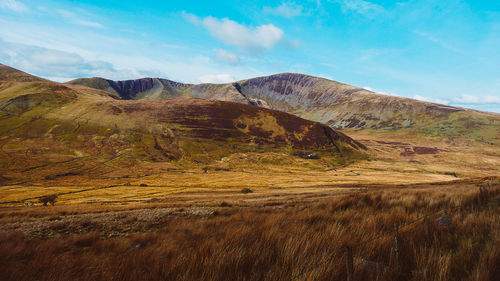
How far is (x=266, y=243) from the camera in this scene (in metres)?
3.34

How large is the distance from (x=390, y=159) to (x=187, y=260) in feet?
352

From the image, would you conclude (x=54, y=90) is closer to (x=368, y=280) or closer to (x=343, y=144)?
(x=343, y=144)

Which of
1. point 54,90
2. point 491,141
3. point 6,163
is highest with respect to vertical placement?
point 54,90

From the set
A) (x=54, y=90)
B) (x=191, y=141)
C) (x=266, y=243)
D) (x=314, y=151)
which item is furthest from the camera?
(x=54, y=90)

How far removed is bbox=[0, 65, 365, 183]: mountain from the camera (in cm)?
5597

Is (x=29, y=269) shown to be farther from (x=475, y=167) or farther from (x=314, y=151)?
(x=475, y=167)

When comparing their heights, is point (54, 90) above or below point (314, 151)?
above

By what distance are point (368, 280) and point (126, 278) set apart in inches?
96.6

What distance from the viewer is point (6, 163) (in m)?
49.8

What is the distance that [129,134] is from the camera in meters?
72.0

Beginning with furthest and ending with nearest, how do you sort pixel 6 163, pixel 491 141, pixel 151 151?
pixel 491 141
pixel 151 151
pixel 6 163

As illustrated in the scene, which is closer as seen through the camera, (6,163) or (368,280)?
(368,280)

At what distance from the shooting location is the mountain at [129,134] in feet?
184

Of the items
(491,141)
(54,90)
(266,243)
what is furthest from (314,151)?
(491,141)
